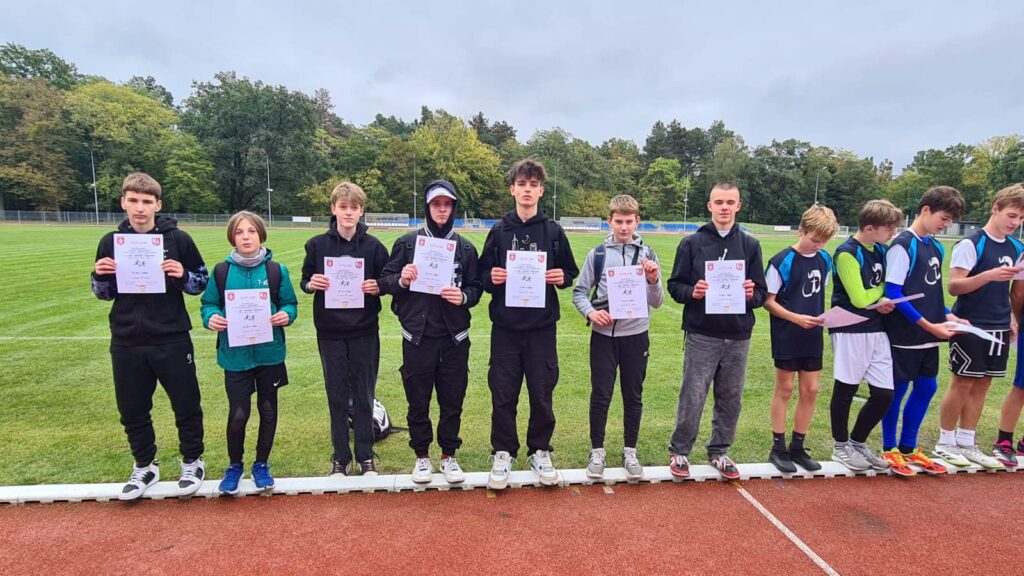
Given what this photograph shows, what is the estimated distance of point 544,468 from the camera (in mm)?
3725

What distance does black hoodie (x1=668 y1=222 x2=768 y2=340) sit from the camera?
3699 mm

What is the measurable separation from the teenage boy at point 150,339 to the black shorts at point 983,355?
5.86 m

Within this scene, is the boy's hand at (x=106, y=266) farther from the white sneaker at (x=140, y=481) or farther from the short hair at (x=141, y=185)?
the white sneaker at (x=140, y=481)

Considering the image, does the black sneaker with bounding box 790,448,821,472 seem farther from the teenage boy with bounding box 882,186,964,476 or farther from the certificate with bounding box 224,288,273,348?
the certificate with bounding box 224,288,273,348

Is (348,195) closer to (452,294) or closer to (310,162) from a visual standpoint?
(452,294)

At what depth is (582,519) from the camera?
3.31 metres

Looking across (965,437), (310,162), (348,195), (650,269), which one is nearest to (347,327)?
(348,195)

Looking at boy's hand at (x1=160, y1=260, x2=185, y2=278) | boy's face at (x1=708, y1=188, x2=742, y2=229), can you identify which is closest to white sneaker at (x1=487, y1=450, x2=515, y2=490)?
boy's face at (x1=708, y1=188, x2=742, y2=229)

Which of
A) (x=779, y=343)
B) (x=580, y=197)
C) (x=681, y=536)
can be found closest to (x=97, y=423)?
(x=681, y=536)

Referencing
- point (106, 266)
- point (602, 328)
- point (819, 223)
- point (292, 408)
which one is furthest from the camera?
point (292, 408)

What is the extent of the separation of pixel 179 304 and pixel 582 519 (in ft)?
10.4

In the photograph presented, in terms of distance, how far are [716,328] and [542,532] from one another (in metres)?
1.90

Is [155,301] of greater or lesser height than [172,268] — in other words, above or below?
below

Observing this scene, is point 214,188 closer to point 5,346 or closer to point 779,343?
point 5,346
